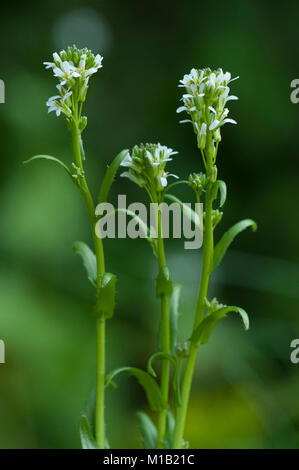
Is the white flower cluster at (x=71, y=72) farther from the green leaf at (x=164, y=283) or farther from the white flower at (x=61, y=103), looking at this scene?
the green leaf at (x=164, y=283)

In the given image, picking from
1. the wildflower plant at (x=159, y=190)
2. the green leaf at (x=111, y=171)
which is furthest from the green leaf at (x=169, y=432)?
the green leaf at (x=111, y=171)

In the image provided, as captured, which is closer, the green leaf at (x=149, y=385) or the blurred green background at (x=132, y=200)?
the green leaf at (x=149, y=385)

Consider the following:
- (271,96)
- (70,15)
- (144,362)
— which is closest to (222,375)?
(144,362)

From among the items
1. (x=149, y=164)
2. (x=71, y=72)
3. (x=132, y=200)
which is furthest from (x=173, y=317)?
(x=132, y=200)

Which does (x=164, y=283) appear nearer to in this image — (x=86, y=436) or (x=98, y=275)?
Result: (x=98, y=275)

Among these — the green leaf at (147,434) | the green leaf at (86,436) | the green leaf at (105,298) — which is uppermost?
the green leaf at (105,298)

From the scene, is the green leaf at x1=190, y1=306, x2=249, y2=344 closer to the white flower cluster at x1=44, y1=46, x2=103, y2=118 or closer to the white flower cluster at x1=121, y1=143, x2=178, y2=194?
the white flower cluster at x1=121, y1=143, x2=178, y2=194
